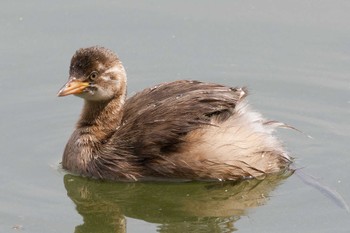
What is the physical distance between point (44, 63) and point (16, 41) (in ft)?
1.53

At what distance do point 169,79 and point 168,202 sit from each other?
180cm

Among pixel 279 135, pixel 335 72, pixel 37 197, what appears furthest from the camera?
pixel 335 72

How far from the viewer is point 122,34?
10.5 metres

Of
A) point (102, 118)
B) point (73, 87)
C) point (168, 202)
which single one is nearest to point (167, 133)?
point (168, 202)

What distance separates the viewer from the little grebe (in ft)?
27.7

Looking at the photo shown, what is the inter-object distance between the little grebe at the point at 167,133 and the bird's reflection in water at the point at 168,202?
81mm

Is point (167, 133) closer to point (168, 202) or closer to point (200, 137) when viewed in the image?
point (200, 137)

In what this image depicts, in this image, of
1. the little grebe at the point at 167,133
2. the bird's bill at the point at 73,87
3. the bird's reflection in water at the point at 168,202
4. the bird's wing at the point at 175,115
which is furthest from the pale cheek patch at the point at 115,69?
the bird's reflection in water at the point at 168,202

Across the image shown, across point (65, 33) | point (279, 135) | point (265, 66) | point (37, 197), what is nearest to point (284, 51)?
point (265, 66)

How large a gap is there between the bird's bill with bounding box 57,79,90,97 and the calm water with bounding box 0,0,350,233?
25.1 inches

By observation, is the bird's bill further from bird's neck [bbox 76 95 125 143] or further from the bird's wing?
the bird's wing

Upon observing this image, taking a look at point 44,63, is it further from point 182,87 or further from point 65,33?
point 182,87

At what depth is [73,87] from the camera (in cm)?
862

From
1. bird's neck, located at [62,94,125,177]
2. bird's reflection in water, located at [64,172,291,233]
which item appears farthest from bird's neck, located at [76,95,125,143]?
bird's reflection in water, located at [64,172,291,233]
